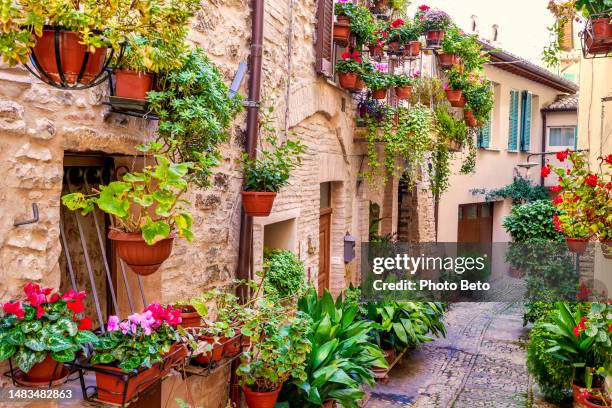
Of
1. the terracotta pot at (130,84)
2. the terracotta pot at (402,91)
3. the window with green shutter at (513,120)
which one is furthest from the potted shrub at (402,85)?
the window with green shutter at (513,120)

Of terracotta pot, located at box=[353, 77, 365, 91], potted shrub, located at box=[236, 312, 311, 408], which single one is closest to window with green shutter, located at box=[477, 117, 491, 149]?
terracotta pot, located at box=[353, 77, 365, 91]

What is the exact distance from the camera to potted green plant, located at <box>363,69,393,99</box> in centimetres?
863

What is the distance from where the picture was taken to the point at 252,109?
17.6ft

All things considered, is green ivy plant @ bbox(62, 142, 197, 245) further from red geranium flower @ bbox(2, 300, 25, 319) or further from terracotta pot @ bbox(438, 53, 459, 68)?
terracotta pot @ bbox(438, 53, 459, 68)

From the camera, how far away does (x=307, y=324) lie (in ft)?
17.3

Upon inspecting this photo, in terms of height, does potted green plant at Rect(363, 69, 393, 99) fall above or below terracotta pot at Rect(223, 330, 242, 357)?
above

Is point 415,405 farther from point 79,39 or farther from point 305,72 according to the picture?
point 79,39

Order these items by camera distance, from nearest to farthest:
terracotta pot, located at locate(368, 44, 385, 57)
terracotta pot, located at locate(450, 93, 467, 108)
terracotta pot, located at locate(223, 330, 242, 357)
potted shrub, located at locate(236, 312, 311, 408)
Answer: terracotta pot, located at locate(223, 330, 242, 357), potted shrub, located at locate(236, 312, 311, 408), terracotta pot, located at locate(368, 44, 385, 57), terracotta pot, located at locate(450, 93, 467, 108)

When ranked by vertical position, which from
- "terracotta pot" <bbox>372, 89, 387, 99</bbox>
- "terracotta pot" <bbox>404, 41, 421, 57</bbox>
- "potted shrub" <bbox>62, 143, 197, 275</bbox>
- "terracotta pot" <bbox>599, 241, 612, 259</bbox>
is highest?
"terracotta pot" <bbox>404, 41, 421, 57</bbox>

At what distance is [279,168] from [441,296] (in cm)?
726

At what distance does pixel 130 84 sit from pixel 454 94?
8.93m

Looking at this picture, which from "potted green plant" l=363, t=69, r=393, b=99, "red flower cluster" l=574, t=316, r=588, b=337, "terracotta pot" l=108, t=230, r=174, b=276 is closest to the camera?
"terracotta pot" l=108, t=230, r=174, b=276

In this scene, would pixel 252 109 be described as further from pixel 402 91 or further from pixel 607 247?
pixel 402 91

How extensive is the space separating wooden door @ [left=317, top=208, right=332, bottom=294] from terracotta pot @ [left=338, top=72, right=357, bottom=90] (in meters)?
1.68
